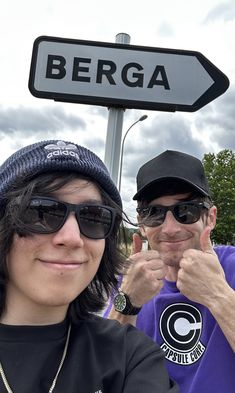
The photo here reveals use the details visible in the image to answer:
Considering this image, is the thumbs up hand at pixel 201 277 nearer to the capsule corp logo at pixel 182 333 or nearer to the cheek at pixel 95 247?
the capsule corp logo at pixel 182 333

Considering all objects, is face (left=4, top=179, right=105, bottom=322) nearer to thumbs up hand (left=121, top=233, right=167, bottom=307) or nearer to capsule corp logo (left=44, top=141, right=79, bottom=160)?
capsule corp logo (left=44, top=141, right=79, bottom=160)

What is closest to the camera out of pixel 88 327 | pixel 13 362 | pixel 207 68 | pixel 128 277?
pixel 13 362

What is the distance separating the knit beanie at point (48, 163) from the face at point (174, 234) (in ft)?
2.42

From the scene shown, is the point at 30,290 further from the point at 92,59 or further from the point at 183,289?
the point at 92,59

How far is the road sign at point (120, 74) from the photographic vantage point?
2.11m

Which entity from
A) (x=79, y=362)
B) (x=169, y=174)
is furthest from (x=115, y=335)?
(x=169, y=174)

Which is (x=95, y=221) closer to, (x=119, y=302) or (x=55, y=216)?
(x=55, y=216)

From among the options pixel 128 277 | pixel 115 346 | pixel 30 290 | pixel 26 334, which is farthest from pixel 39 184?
pixel 128 277

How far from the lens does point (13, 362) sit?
4.00 feet

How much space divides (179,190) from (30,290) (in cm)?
113

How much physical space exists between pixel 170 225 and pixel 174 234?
61 millimetres

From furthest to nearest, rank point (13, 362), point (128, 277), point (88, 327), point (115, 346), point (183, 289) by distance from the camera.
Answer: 1. point (128, 277)
2. point (183, 289)
3. point (88, 327)
4. point (115, 346)
5. point (13, 362)

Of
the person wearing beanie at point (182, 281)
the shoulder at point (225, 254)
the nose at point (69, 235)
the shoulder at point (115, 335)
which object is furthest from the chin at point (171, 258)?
the nose at point (69, 235)

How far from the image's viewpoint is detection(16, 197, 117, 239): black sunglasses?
1.24m
